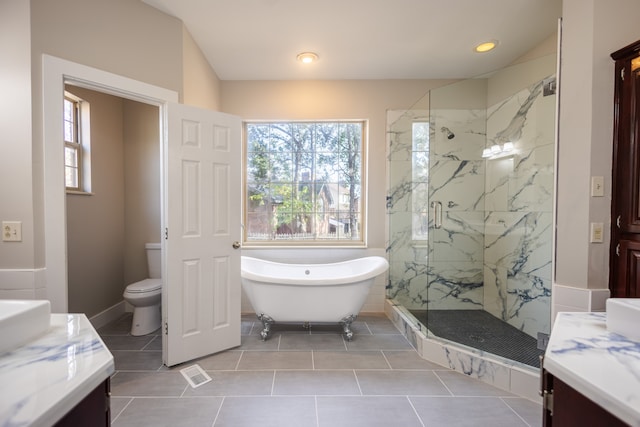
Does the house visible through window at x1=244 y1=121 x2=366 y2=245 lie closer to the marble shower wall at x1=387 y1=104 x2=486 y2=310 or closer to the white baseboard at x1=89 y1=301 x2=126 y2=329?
the marble shower wall at x1=387 y1=104 x2=486 y2=310

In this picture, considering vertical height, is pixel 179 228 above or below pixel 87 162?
below

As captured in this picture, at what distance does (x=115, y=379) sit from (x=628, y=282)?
323cm

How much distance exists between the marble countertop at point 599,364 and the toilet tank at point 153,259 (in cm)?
318

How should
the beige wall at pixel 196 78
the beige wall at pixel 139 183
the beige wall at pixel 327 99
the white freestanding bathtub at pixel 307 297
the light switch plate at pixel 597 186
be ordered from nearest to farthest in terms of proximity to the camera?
1. the light switch plate at pixel 597 186
2. the beige wall at pixel 196 78
3. the white freestanding bathtub at pixel 307 297
4. the beige wall at pixel 139 183
5. the beige wall at pixel 327 99

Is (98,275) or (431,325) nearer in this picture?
(431,325)

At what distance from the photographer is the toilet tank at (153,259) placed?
9.59 ft

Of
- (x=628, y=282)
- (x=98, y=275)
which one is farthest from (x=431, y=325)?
(x=98, y=275)

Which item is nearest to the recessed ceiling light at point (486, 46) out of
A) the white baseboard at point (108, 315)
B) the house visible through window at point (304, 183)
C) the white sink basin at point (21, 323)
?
the house visible through window at point (304, 183)

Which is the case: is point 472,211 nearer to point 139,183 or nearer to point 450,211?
point 450,211

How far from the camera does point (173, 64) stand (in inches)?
85.4

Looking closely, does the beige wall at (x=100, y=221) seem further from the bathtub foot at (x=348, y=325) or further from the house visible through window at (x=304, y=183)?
the bathtub foot at (x=348, y=325)

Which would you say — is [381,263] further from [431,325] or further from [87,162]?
[87,162]

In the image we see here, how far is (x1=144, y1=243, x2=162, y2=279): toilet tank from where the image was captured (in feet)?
9.59

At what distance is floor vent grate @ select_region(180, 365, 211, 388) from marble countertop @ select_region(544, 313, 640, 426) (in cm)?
197
